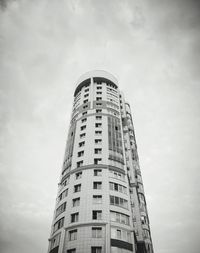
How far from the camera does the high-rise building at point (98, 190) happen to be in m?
35.2

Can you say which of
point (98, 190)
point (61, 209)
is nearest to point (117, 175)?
point (98, 190)

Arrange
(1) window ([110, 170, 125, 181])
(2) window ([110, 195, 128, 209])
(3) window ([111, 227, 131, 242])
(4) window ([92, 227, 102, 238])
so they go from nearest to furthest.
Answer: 1. (4) window ([92, 227, 102, 238])
2. (3) window ([111, 227, 131, 242])
3. (2) window ([110, 195, 128, 209])
4. (1) window ([110, 170, 125, 181])

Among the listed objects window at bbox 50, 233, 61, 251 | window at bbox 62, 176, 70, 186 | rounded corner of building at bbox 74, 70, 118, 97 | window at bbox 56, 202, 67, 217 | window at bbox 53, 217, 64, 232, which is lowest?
window at bbox 50, 233, 61, 251

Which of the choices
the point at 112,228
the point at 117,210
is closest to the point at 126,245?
the point at 112,228

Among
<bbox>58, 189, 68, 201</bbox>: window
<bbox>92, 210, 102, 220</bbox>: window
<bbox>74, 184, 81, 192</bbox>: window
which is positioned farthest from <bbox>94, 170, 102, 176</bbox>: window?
<bbox>92, 210, 102, 220</bbox>: window

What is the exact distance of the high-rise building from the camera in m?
35.2

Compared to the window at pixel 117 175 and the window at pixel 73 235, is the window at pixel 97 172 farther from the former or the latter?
the window at pixel 73 235

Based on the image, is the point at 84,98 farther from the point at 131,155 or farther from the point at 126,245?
the point at 126,245

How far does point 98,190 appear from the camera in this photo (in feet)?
136

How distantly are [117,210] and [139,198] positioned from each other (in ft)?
64.1

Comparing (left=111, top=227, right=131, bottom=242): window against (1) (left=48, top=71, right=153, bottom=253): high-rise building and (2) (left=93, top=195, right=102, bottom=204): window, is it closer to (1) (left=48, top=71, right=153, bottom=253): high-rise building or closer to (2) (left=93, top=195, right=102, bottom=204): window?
(1) (left=48, top=71, right=153, bottom=253): high-rise building

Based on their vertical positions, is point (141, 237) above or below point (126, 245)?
above

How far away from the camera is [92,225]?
35.8 m

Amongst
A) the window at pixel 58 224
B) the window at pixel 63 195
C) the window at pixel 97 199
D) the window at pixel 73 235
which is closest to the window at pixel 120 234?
the window at pixel 97 199
